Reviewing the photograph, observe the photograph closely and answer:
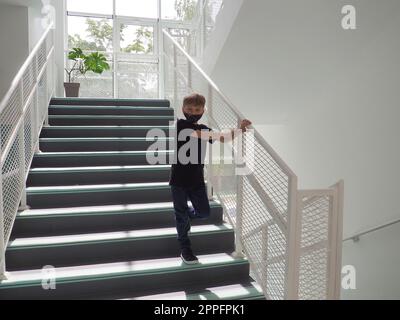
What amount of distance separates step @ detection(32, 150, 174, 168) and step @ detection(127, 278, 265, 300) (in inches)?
64.0

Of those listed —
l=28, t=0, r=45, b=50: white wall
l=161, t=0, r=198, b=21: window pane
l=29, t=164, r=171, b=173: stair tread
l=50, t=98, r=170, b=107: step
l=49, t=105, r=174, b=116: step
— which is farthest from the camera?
l=161, t=0, r=198, b=21: window pane

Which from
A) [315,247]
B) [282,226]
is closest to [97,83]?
[282,226]

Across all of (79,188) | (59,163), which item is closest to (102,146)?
(59,163)

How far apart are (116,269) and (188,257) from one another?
1.69 ft

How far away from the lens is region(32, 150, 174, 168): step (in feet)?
11.5

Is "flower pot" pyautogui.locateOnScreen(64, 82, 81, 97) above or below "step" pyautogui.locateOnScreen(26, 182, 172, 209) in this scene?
above

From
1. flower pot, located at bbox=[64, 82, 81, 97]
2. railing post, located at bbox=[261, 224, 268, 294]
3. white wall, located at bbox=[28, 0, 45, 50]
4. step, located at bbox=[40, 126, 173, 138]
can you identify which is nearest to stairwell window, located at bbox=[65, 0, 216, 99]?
flower pot, located at bbox=[64, 82, 81, 97]

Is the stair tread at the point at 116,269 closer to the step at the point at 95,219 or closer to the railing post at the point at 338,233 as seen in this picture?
the step at the point at 95,219

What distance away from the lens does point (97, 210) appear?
2.95 metres

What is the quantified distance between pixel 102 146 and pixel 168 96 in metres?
1.59

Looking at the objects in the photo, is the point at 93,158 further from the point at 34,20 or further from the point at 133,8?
the point at 133,8

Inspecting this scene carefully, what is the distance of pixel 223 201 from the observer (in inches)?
120

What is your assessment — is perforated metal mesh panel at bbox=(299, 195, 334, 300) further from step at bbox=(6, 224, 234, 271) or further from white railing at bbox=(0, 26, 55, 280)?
white railing at bbox=(0, 26, 55, 280)
